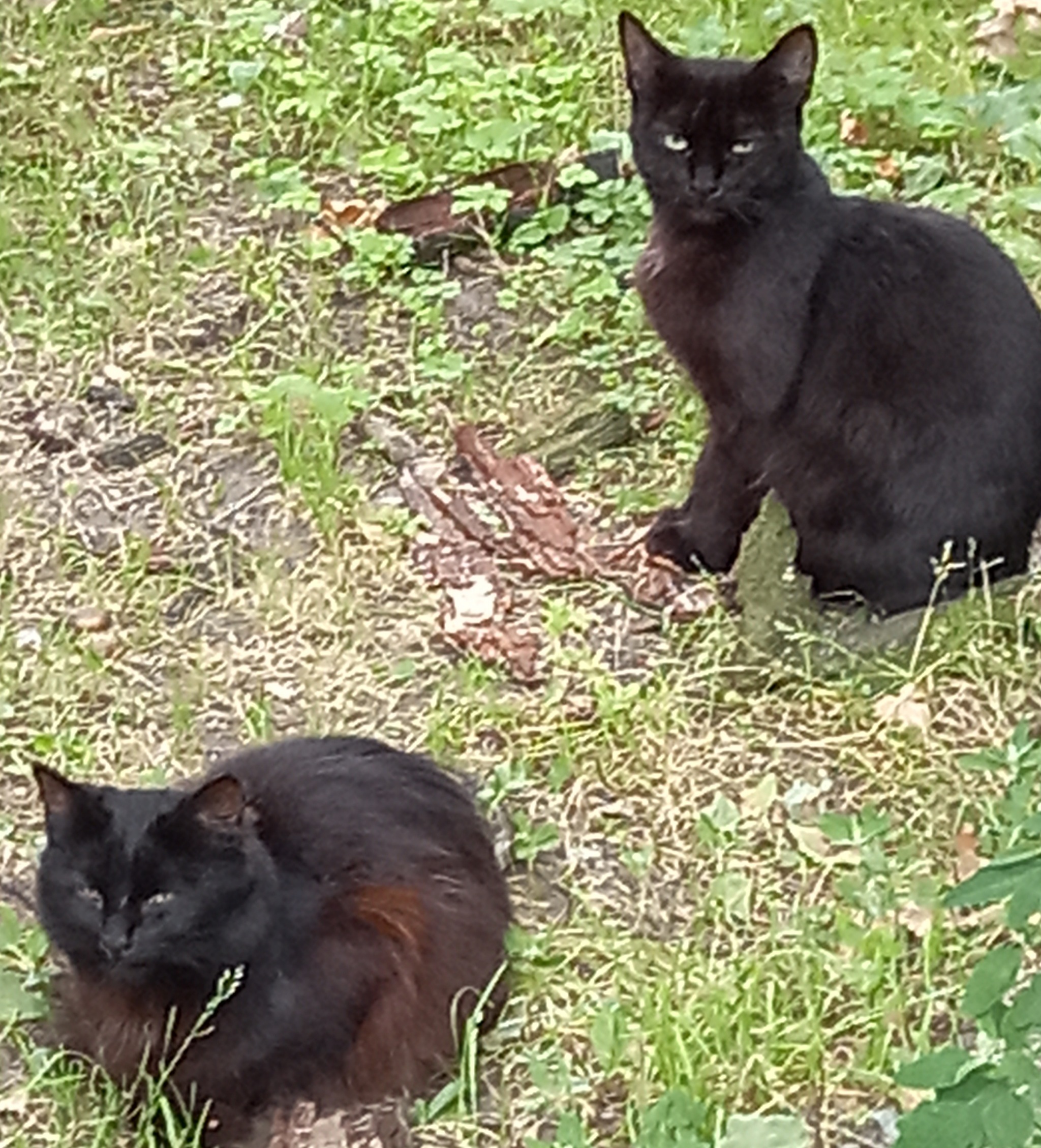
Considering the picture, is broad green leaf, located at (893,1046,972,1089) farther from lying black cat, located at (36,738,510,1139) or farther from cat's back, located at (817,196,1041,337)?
cat's back, located at (817,196,1041,337)

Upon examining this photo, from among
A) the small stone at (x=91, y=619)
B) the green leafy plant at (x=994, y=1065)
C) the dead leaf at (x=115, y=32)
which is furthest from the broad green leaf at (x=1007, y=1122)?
the dead leaf at (x=115, y=32)

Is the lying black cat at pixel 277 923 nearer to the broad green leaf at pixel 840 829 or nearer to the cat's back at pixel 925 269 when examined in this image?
the broad green leaf at pixel 840 829

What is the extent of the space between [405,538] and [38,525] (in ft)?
2.35

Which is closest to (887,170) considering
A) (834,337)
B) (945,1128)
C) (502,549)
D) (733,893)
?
(834,337)

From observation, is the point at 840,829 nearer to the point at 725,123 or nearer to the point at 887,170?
the point at 725,123

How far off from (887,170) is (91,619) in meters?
2.05

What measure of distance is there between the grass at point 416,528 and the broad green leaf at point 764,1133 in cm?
6

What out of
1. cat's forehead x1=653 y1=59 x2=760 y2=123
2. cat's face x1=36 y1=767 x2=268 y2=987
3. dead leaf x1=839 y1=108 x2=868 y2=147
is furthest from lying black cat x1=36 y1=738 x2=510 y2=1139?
dead leaf x1=839 y1=108 x2=868 y2=147

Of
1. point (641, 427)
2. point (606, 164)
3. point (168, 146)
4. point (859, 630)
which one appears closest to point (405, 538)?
point (641, 427)

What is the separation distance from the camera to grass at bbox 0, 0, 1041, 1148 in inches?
113

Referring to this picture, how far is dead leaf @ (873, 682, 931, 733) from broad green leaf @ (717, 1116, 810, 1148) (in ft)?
2.83

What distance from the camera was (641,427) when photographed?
13.5ft

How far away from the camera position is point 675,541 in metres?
3.78

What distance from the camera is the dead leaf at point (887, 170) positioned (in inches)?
179
